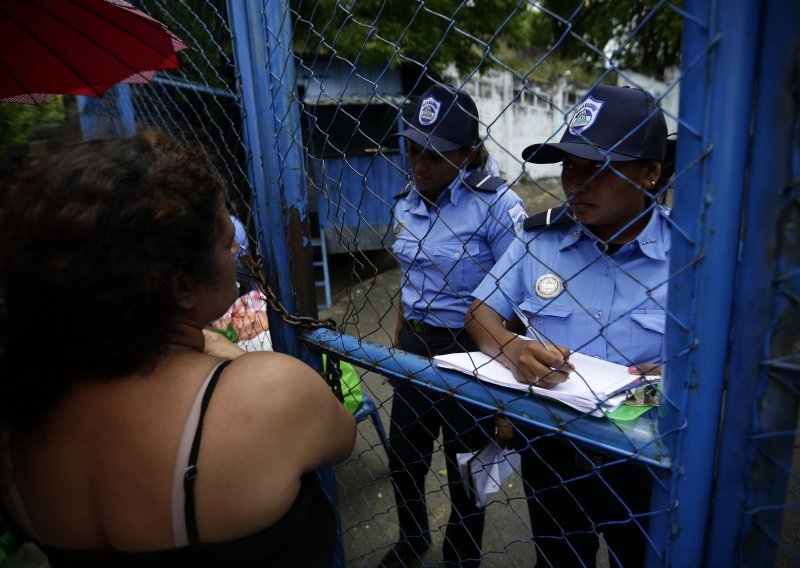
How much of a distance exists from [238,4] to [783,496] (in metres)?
1.64

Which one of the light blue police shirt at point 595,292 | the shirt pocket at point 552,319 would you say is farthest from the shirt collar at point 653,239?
the shirt pocket at point 552,319

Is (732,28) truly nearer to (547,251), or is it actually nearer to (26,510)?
(547,251)

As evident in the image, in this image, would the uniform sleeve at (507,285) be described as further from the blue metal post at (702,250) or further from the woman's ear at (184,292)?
the woman's ear at (184,292)

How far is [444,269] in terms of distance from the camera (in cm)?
212

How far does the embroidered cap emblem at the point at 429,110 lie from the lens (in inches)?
80.7

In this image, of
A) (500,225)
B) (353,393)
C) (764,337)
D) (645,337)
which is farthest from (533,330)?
(353,393)

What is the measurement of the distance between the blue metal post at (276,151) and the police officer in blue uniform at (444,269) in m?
0.49

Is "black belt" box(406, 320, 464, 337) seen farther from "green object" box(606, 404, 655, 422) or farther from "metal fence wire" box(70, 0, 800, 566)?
"green object" box(606, 404, 655, 422)

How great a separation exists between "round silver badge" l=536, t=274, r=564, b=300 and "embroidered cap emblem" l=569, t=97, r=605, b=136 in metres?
0.39

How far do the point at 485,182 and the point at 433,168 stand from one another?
223mm

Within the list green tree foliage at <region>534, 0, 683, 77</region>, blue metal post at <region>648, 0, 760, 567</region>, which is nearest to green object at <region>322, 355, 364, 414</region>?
blue metal post at <region>648, 0, 760, 567</region>

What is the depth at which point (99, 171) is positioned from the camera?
0.83 m

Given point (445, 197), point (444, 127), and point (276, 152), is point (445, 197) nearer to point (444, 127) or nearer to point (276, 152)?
point (444, 127)

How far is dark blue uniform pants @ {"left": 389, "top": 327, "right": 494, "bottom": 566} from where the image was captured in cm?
193
